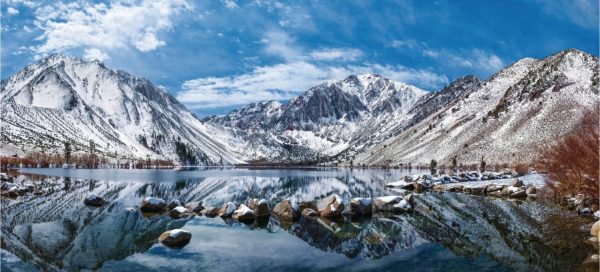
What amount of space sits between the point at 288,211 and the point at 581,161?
3199 cm

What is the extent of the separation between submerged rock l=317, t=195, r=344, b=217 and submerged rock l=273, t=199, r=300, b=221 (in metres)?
3.06

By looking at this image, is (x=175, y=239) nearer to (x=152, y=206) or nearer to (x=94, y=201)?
(x=152, y=206)

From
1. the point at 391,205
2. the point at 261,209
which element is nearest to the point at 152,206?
the point at 261,209

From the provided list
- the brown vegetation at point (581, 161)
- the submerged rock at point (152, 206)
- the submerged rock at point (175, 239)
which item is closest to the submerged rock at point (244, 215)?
the submerged rock at point (152, 206)

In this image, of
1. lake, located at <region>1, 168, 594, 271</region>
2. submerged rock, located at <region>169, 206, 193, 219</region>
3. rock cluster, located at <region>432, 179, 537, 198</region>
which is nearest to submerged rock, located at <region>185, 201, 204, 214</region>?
submerged rock, located at <region>169, 206, 193, 219</region>

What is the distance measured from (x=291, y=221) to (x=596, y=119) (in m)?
34.2

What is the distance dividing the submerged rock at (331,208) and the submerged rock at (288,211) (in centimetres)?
306

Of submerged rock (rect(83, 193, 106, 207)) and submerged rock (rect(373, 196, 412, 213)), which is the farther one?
submerged rock (rect(83, 193, 106, 207))

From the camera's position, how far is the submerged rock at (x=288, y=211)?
159 feet

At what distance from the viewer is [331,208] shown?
50156 mm

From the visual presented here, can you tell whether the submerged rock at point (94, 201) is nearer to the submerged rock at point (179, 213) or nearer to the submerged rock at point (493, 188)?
the submerged rock at point (179, 213)

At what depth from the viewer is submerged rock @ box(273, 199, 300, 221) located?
48375 millimetres

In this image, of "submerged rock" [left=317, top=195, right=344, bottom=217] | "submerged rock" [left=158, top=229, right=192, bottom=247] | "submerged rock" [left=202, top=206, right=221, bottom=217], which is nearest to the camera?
"submerged rock" [left=158, top=229, right=192, bottom=247]

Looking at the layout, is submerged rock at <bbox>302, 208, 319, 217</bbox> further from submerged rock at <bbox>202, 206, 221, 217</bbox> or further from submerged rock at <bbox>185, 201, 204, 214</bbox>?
submerged rock at <bbox>185, 201, 204, 214</bbox>
